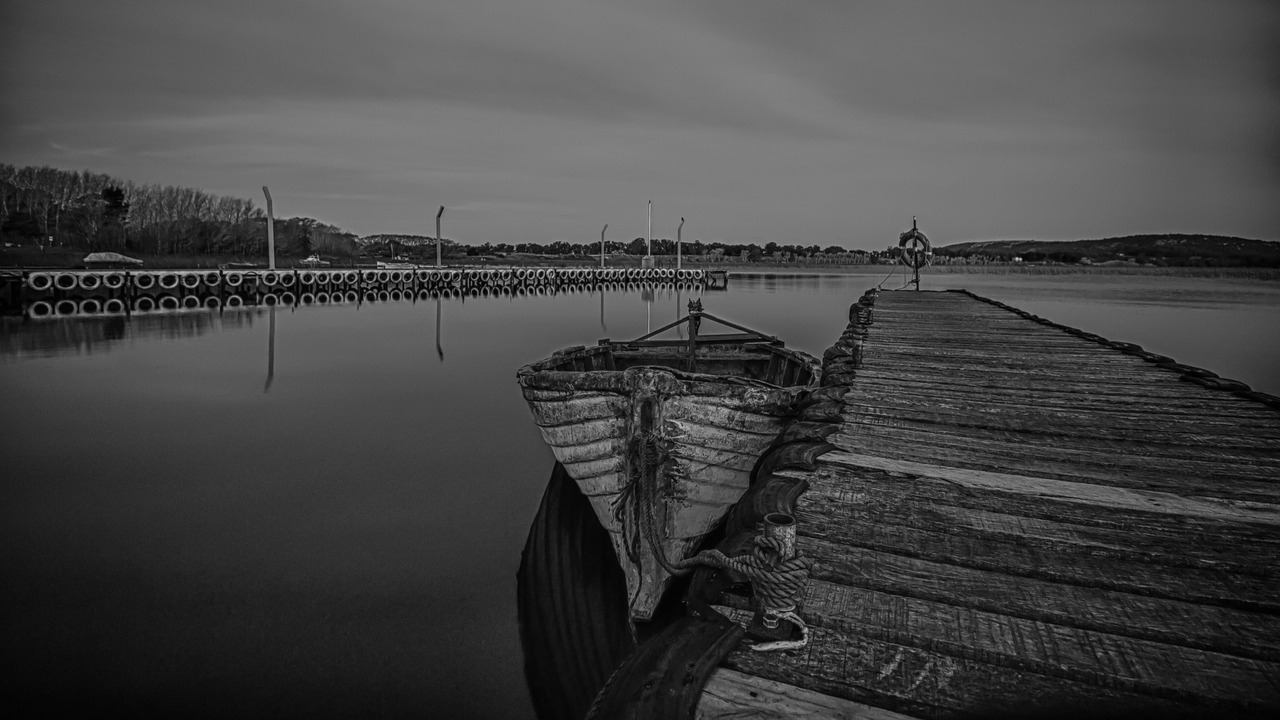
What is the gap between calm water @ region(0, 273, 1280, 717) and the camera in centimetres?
500

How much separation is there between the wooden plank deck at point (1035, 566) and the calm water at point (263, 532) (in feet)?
10.1

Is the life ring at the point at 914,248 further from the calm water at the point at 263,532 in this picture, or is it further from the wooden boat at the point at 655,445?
the wooden boat at the point at 655,445

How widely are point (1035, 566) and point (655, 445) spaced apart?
232 cm

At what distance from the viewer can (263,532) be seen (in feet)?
24.9

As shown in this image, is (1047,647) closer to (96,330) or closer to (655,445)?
(655,445)

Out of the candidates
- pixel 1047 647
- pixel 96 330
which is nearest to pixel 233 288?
pixel 96 330

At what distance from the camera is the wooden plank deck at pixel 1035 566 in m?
2.09

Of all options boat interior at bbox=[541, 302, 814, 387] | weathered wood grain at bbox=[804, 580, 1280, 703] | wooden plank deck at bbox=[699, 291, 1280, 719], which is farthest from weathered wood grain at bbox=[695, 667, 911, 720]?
boat interior at bbox=[541, 302, 814, 387]

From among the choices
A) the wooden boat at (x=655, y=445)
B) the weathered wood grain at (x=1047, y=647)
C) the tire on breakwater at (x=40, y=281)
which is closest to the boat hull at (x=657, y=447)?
the wooden boat at (x=655, y=445)

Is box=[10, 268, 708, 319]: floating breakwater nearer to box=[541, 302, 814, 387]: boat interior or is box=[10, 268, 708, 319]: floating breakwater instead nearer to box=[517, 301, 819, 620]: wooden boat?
box=[541, 302, 814, 387]: boat interior

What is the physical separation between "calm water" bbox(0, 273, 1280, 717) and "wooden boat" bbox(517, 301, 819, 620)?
149cm

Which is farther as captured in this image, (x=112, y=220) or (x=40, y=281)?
(x=112, y=220)

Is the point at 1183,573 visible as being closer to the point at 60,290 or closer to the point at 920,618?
the point at 920,618

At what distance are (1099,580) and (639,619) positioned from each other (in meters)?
2.63
